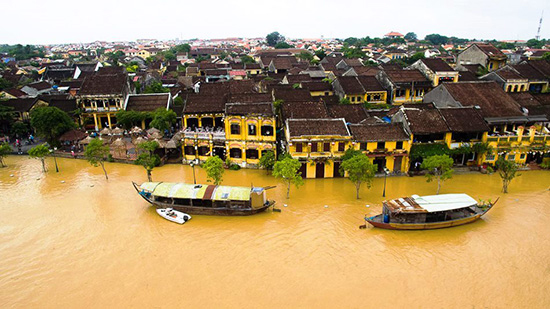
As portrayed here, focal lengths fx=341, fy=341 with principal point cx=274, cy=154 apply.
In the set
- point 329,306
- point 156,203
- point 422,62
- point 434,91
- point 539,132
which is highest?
point 422,62

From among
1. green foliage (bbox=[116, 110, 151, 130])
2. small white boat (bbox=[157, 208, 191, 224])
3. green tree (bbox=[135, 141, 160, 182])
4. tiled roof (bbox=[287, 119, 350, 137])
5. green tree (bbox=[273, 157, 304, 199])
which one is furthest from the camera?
green foliage (bbox=[116, 110, 151, 130])

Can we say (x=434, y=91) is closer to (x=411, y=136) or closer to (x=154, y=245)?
(x=411, y=136)

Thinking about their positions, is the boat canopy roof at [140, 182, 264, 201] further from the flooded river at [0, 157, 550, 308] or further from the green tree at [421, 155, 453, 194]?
the green tree at [421, 155, 453, 194]

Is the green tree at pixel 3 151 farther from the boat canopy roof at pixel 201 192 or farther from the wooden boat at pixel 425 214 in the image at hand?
the wooden boat at pixel 425 214

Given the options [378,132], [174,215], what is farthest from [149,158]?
[378,132]

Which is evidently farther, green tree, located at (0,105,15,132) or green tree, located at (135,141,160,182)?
green tree, located at (0,105,15,132)

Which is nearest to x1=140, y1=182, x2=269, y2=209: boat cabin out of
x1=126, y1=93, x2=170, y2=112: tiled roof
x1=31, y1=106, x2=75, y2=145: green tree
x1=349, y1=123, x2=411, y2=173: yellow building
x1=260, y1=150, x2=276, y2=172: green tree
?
x1=260, y1=150, x2=276, y2=172: green tree

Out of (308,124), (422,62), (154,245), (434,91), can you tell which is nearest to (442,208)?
(308,124)
